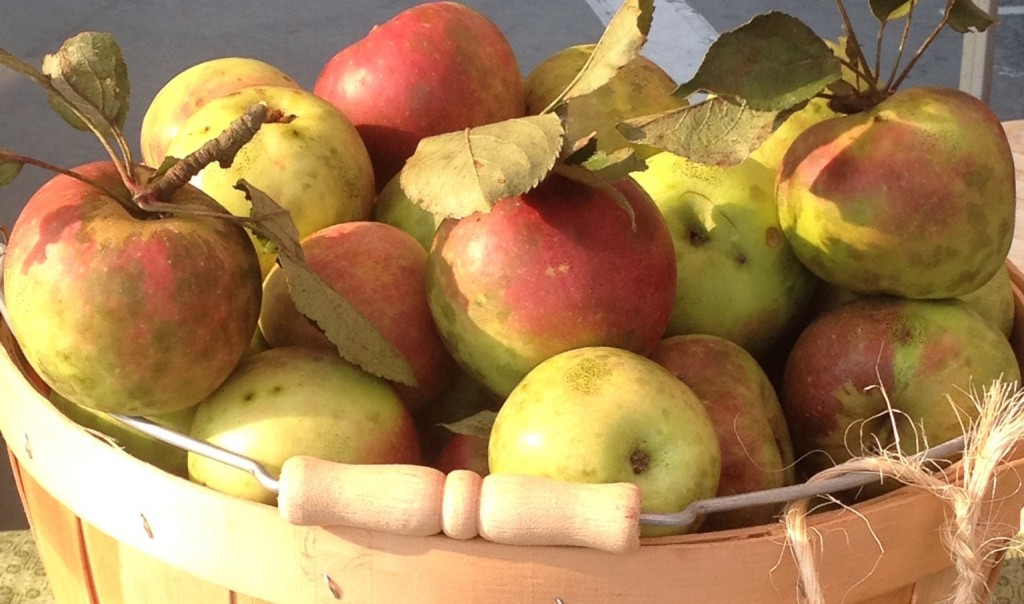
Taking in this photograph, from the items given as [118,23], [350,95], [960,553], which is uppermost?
[350,95]

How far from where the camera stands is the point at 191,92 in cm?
85

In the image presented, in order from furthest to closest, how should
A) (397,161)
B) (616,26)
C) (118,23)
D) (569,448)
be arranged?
(118,23)
(397,161)
(616,26)
(569,448)

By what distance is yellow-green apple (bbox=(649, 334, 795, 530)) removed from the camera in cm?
61

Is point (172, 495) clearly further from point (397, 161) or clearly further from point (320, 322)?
point (397, 161)

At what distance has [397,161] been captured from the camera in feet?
2.74

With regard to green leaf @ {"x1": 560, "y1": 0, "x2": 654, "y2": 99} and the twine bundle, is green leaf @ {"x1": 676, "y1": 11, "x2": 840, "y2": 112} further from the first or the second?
the twine bundle

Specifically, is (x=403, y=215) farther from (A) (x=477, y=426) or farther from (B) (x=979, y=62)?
(B) (x=979, y=62)

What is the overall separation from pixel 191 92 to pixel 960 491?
0.62 m

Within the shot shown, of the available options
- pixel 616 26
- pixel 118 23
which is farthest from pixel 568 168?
pixel 118 23

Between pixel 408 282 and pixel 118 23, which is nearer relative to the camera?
pixel 408 282

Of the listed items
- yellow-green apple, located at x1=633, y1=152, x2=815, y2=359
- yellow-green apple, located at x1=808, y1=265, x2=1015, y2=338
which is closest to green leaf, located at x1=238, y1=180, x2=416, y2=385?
yellow-green apple, located at x1=633, y1=152, x2=815, y2=359

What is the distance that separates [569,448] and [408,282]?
0.19 metres

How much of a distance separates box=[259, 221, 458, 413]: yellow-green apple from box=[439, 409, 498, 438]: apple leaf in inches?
1.8

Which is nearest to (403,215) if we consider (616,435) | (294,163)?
(294,163)
